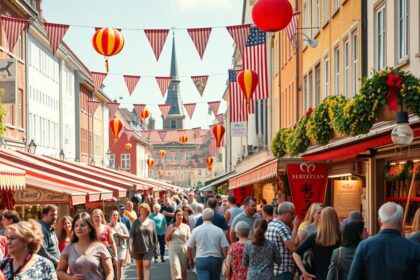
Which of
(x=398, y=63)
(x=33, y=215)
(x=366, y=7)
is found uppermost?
(x=366, y=7)

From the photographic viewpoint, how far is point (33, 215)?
1925cm

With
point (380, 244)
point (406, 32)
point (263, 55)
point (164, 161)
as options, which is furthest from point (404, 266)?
point (164, 161)

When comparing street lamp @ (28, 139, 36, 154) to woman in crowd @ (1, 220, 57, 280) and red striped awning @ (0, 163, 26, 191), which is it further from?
woman in crowd @ (1, 220, 57, 280)

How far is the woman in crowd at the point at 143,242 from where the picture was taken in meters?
17.3

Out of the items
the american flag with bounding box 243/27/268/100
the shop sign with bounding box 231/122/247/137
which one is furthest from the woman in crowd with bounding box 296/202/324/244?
the shop sign with bounding box 231/122/247/137

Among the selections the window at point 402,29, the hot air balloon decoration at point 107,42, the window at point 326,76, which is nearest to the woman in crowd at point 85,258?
the window at point 402,29

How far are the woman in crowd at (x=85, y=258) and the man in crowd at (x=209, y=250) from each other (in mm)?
4459

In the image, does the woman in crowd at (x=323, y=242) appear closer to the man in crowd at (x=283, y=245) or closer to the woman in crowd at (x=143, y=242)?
the man in crowd at (x=283, y=245)

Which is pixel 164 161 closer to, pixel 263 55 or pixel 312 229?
pixel 263 55

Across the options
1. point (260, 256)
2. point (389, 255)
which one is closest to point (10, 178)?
point (260, 256)

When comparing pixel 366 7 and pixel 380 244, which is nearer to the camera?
pixel 380 244

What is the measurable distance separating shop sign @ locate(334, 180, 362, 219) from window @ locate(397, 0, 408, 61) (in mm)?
4756

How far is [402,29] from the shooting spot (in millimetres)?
14477

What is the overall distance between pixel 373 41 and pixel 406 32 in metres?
2.72
